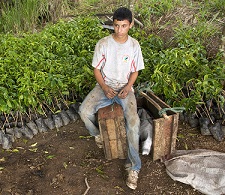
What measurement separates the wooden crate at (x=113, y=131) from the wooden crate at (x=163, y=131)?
0.33 meters

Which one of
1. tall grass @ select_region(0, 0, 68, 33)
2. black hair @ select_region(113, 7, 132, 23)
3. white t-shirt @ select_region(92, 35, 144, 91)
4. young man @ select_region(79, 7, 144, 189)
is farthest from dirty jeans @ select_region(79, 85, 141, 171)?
tall grass @ select_region(0, 0, 68, 33)

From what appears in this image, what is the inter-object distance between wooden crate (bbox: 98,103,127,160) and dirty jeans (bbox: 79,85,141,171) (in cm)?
6

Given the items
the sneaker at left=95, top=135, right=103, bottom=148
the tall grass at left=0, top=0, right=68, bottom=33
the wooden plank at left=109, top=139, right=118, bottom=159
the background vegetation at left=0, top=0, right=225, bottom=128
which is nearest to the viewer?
the wooden plank at left=109, top=139, right=118, bottom=159

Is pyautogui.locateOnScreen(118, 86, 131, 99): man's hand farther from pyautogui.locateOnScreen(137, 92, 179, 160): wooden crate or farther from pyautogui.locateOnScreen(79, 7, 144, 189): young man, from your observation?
pyautogui.locateOnScreen(137, 92, 179, 160): wooden crate

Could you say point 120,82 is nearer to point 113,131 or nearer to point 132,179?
point 113,131

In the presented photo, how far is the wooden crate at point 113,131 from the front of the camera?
2955mm

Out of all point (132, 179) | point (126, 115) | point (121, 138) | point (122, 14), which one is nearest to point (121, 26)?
point (122, 14)

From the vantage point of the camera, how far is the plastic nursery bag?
2.78m

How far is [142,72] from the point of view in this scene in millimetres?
3959

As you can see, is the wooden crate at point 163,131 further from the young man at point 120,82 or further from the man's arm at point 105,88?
the man's arm at point 105,88

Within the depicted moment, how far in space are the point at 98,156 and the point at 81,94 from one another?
38.8 inches

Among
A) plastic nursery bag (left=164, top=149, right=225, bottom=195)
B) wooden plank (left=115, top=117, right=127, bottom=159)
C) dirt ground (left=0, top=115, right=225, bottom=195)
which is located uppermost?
wooden plank (left=115, top=117, right=127, bottom=159)

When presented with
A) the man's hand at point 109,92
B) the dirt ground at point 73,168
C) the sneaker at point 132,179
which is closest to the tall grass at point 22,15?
the dirt ground at point 73,168

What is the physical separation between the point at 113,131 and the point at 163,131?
0.51 meters
